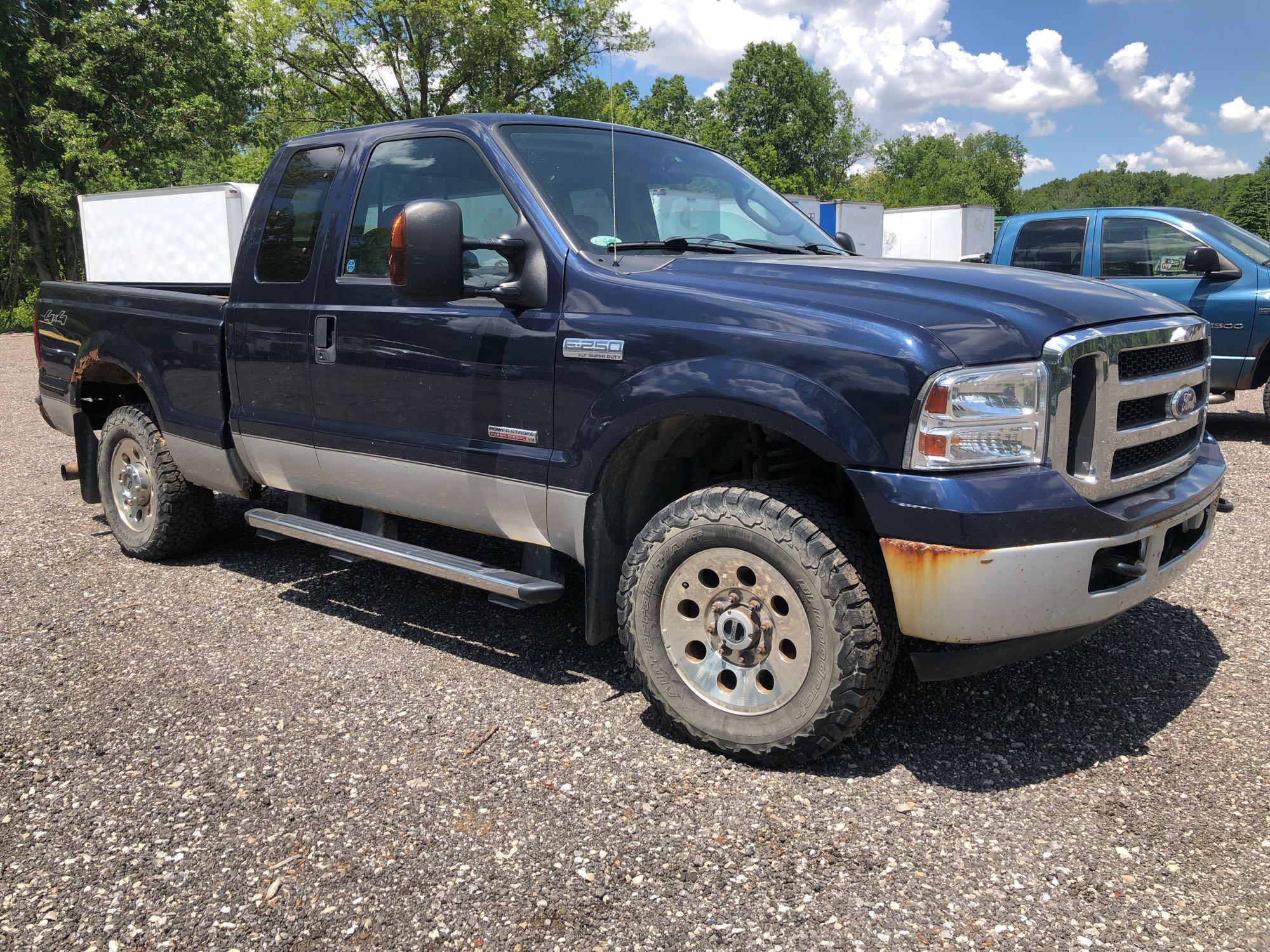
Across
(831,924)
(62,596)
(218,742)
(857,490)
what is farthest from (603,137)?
(62,596)

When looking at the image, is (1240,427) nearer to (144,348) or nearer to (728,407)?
(728,407)

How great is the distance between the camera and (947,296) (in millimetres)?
2965

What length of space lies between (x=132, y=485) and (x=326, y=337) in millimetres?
2147

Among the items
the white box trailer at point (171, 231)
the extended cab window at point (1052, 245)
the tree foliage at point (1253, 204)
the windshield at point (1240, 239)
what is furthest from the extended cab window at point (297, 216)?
the tree foliage at point (1253, 204)

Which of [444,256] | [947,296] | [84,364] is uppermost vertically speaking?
[444,256]

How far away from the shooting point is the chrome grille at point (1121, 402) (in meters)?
2.79

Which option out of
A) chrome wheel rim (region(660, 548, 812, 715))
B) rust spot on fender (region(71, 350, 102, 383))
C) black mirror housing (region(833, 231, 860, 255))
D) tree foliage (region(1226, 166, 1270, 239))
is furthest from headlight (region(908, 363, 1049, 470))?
tree foliage (region(1226, 166, 1270, 239))

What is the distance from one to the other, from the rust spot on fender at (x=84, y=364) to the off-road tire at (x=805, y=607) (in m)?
3.74

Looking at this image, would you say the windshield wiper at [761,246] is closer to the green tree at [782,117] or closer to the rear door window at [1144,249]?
the rear door window at [1144,249]

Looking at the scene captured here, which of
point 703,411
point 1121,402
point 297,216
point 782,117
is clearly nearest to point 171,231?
point 297,216

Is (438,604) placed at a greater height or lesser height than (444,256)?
lesser

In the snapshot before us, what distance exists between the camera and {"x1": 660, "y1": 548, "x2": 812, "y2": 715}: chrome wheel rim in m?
3.07

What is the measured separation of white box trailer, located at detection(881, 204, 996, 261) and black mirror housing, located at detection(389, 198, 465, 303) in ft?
75.0

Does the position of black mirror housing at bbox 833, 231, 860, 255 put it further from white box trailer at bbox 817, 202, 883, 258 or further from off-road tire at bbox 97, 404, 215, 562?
white box trailer at bbox 817, 202, 883, 258
